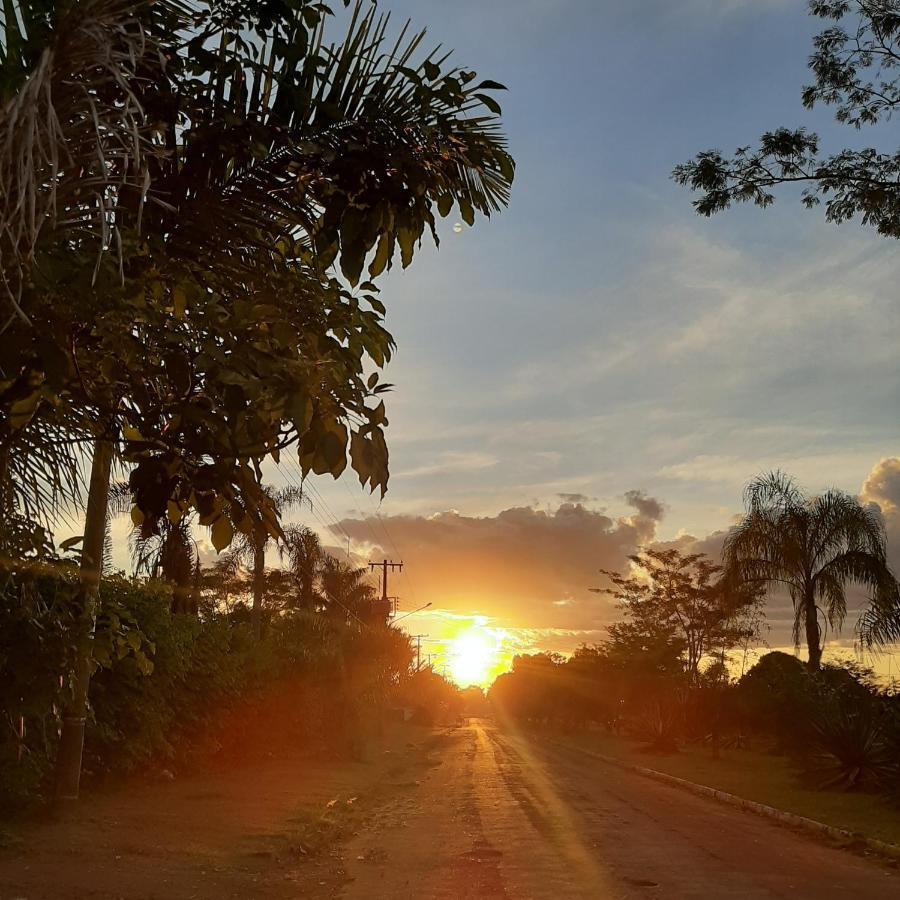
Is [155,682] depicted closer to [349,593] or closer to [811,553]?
[811,553]

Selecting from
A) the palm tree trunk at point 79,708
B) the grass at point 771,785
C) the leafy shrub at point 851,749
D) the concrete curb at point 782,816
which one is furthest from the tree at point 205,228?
the leafy shrub at point 851,749

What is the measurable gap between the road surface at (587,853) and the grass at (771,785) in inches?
48.5

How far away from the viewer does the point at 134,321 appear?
431 centimetres

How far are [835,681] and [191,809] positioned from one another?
1834 cm

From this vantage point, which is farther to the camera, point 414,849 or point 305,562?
point 305,562

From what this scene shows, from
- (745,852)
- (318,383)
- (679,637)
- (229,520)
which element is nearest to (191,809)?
(745,852)

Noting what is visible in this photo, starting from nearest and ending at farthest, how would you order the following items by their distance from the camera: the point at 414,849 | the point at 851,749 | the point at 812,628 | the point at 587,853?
the point at 587,853 → the point at 414,849 → the point at 851,749 → the point at 812,628

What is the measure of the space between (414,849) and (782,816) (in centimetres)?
715

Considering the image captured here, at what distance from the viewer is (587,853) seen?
11.1 meters

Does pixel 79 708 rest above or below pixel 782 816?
above

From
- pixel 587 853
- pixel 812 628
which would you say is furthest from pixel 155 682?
pixel 812 628

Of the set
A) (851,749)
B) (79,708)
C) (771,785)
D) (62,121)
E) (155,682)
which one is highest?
(62,121)

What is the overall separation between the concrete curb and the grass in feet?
1.07

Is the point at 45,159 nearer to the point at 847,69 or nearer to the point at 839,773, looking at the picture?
the point at 847,69
